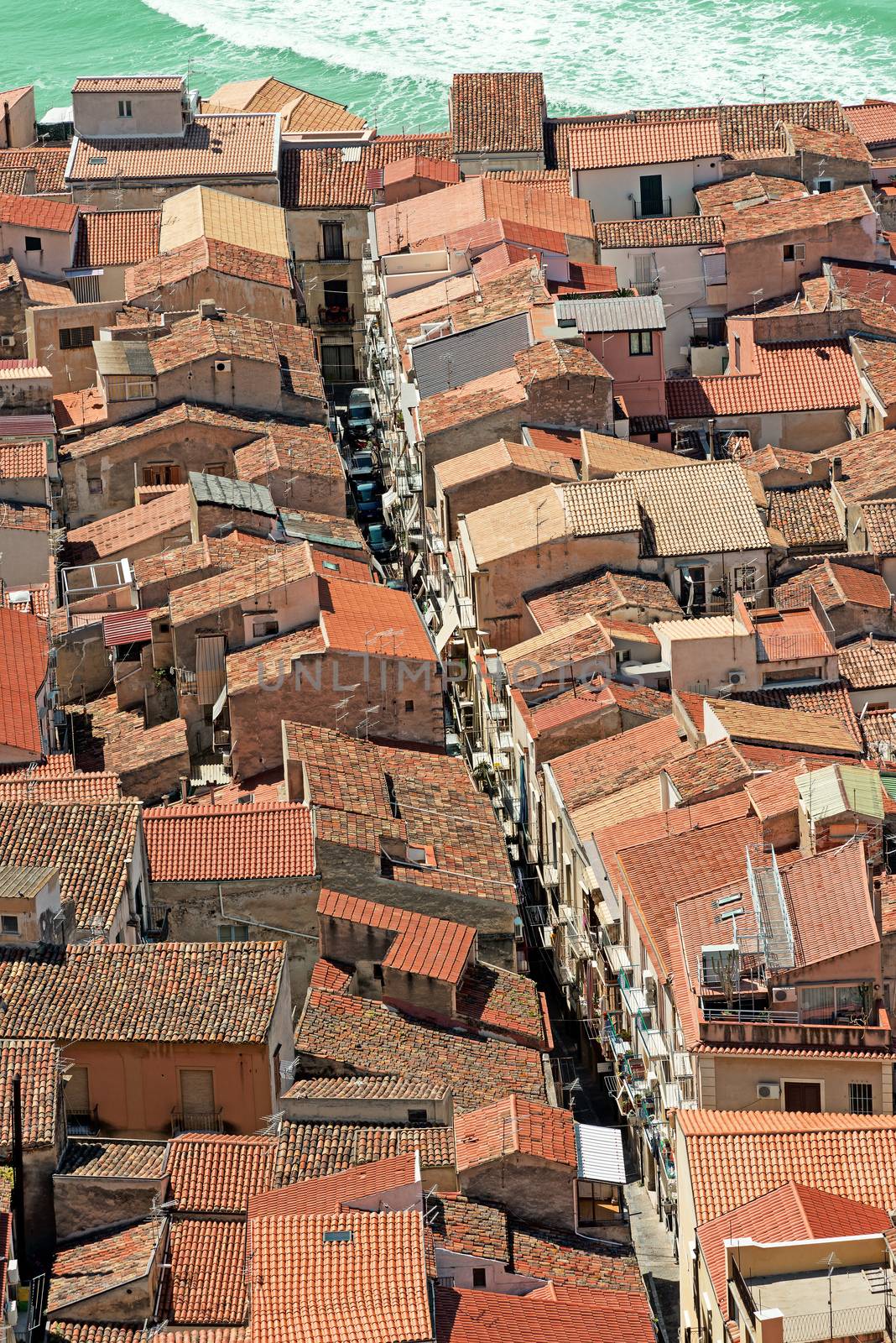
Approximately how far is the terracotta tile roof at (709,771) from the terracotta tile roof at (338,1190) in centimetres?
1532

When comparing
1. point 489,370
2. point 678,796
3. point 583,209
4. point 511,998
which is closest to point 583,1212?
point 511,998

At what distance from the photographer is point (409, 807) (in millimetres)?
64375

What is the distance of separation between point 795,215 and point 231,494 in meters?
28.8

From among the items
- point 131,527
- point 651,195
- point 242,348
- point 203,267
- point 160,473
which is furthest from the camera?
point 651,195

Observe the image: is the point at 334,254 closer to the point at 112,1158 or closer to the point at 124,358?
the point at 124,358

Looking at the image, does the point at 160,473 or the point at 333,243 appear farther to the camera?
the point at 333,243

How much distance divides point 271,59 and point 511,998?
309 feet

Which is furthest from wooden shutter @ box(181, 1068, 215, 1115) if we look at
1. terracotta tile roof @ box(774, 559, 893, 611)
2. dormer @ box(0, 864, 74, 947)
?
terracotta tile roof @ box(774, 559, 893, 611)

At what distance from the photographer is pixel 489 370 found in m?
87.2

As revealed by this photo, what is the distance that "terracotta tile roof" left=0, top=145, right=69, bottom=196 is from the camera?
103m

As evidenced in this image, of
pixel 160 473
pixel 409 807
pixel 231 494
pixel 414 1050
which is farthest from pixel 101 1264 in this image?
pixel 160 473

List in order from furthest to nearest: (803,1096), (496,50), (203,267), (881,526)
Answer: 1. (496,50)
2. (203,267)
3. (881,526)
4. (803,1096)

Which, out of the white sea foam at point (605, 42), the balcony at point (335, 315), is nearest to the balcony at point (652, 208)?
the balcony at point (335, 315)

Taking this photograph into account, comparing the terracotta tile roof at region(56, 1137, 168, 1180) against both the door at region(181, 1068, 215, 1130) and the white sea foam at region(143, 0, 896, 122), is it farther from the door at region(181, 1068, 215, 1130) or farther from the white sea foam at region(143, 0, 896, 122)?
the white sea foam at region(143, 0, 896, 122)
